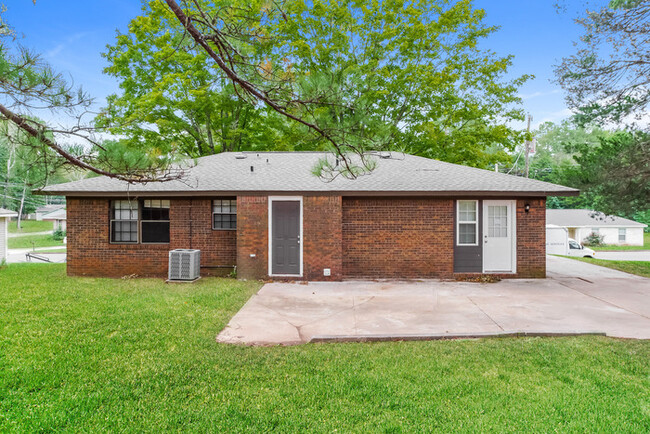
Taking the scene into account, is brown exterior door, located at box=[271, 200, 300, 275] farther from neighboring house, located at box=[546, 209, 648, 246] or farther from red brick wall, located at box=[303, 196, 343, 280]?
neighboring house, located at box=[546, 209, 648, 246]

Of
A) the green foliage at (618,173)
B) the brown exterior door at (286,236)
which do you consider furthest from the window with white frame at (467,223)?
the brown exterior door at (286,236)

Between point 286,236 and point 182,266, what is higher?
point 286,236

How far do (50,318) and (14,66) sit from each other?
13.5 ft

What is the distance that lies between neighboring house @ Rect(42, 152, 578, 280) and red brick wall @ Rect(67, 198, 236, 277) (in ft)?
0.09

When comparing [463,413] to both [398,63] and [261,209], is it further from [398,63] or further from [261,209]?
[398,63]

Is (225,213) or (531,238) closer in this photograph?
(531,238)

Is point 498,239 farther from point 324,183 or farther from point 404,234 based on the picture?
point 324,183

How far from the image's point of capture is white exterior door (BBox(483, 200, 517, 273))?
9.47 meters

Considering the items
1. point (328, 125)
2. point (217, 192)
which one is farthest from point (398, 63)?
point (328, 125)

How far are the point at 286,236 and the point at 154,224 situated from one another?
3819 millimetres

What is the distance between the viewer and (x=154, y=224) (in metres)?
9.88

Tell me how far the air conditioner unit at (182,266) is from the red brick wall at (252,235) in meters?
1.13

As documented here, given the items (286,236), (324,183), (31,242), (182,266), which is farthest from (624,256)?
(31,242)

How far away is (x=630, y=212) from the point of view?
35.8 feet
